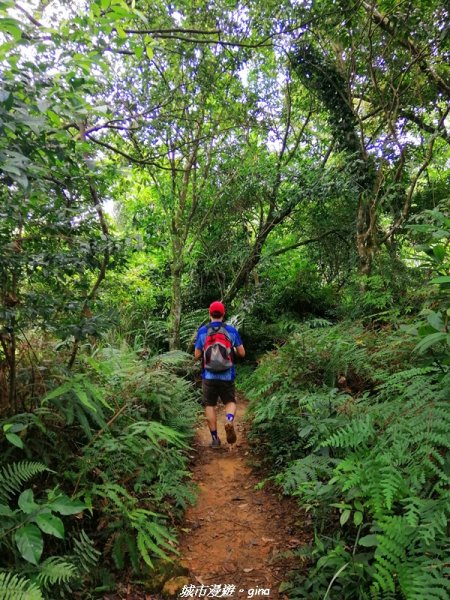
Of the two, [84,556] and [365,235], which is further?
[365,235]

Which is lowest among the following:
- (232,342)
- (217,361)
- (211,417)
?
(211,417)

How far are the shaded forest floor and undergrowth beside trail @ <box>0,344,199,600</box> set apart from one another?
0.70 feet

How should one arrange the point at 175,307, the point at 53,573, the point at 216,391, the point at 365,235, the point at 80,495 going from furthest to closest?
the point at 175,307, the point at 365,235, the point at 216,391, the point at 80,495, the point at 53,573

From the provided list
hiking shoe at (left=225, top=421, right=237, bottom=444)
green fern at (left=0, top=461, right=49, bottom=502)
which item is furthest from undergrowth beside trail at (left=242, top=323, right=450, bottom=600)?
green fern at (left=0, top=461, right=49, bottom=502)

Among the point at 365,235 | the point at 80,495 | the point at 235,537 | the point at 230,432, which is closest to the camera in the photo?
the point at 80,495

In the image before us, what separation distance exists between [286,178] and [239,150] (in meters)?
1.33

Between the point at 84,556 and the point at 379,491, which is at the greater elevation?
the point at 379,491

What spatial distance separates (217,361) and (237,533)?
228 centimetres

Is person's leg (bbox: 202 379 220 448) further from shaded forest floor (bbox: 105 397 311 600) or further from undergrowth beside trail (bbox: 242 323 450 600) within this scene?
undergrowth beside trail (bbox: 242 323 450 600)

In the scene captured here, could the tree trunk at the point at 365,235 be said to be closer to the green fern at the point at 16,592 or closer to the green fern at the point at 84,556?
the green fern at the point at 84,556

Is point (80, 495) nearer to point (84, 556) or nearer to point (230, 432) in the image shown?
point (84, 556)

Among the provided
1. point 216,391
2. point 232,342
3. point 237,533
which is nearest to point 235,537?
point 237,533

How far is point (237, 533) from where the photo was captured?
372cm

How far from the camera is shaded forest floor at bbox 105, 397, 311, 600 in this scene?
303 centimetres
